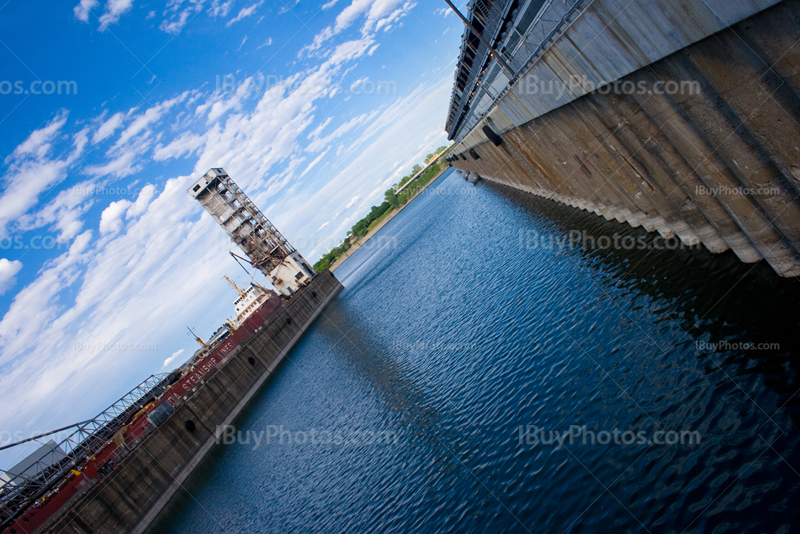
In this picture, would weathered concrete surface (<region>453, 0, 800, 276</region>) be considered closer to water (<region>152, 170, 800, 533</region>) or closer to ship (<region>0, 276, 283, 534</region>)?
water (<region>152, 170, 800, 533</region>)

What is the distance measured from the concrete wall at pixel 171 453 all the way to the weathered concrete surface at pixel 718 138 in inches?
1201

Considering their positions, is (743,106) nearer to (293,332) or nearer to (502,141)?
(502,141)

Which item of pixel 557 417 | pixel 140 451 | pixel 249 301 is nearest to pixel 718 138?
pixel 557 417

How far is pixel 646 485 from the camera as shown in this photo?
8492mm

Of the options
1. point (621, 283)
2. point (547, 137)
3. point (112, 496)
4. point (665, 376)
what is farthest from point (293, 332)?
point (665, 376)

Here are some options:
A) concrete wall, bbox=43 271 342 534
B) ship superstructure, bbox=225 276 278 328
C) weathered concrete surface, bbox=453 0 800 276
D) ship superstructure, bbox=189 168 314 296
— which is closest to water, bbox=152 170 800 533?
weathered concrete surface, bbox=453 0 800 276

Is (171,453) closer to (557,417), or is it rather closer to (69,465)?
(69,465)

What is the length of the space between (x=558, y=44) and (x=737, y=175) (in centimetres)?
734

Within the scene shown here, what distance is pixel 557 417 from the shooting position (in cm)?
1223

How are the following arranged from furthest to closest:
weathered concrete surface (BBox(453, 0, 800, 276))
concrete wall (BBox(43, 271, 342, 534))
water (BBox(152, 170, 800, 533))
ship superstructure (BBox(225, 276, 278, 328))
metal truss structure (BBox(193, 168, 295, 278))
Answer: ship superstructure (BBox(225, 276, 278, 328)), metal truss structure (BBox(193, 168, 295, 278)), concrete wall (BBox(43, 271, 342, 534)), weathered concrete surface (BBox(453, 0, 800, 276)), water (BBox(152, 170, 800, 533))

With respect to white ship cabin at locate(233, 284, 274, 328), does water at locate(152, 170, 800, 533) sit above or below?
below

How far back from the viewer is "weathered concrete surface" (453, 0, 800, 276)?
8453 millimetres

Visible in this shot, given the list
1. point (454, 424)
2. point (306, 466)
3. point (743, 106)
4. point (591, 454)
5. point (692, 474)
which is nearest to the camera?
point (692, 474)

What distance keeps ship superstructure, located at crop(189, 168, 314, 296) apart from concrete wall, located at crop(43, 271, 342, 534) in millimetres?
16068
